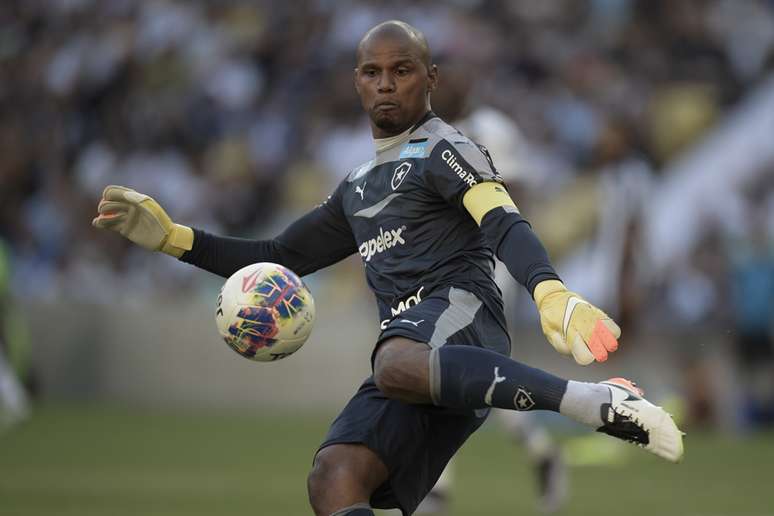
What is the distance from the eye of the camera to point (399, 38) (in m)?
5.53

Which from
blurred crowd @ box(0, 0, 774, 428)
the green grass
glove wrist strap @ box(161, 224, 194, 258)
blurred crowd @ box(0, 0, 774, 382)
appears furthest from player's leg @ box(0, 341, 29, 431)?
glove wrist strap @ box(161, 224, 194, 258)

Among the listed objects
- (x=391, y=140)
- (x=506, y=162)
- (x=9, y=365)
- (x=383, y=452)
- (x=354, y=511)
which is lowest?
(x=354, y=511)

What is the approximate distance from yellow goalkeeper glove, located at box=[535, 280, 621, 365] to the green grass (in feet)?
14.8

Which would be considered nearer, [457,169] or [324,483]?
[324,483]

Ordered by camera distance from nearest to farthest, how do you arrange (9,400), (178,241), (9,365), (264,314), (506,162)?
(264,314), (178,241), (506,162), (9,400), (9,365)

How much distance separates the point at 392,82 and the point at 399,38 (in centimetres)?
17

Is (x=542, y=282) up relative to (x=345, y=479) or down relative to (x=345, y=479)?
up

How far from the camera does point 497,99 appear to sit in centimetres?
1673

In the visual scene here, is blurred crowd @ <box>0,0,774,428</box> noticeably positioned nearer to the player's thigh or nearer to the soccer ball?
the soccer ball

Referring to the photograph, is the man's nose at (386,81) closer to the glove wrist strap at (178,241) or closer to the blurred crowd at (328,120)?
the glove wrist strap at (178,241)

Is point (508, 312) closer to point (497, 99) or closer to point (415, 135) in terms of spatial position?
point (415, 135)

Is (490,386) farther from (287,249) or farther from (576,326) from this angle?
(287,249)

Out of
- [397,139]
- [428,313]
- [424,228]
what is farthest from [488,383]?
[397,139]

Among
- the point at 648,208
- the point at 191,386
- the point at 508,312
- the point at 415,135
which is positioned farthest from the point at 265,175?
the point at 415,135
